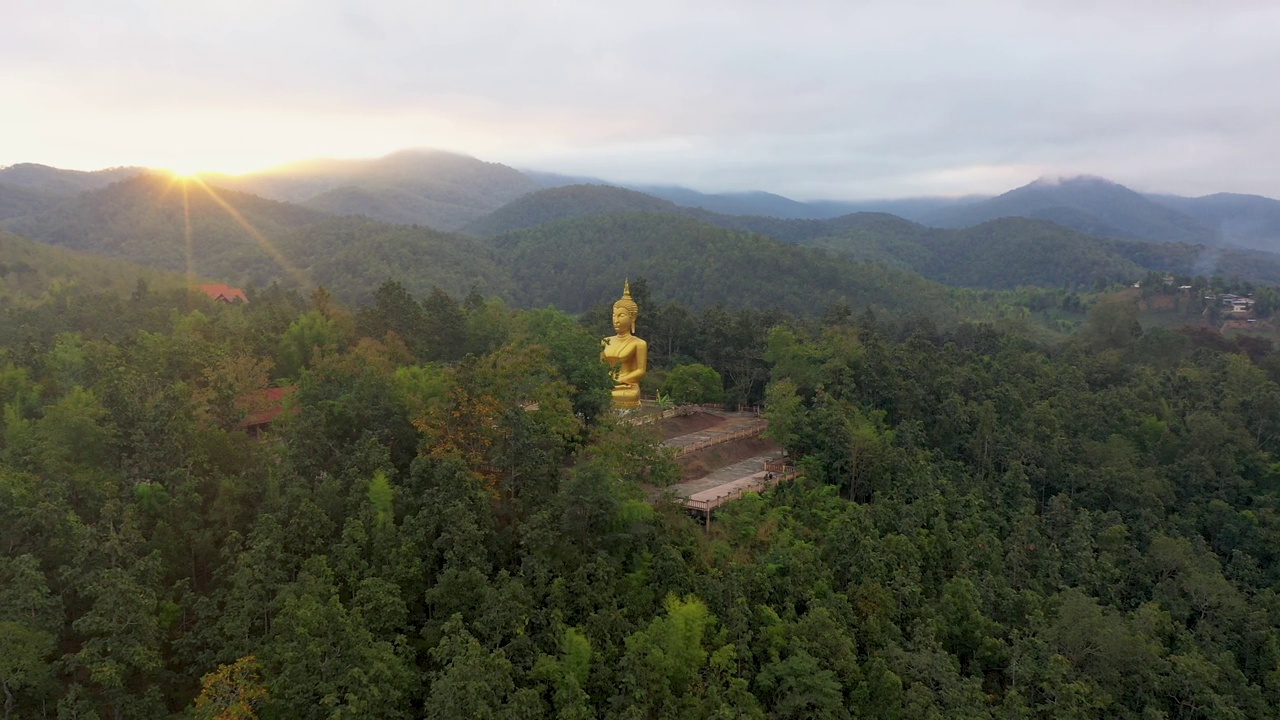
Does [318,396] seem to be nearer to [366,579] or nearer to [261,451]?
[261,451]

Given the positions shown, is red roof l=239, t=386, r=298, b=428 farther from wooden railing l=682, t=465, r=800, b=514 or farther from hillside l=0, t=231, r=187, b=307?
hillside l=0, t=231, r=187, b=307

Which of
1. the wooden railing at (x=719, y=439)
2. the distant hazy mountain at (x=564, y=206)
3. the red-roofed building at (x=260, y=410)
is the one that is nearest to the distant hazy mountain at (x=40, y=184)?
the distant hazy mountain at (x=564, y=206)

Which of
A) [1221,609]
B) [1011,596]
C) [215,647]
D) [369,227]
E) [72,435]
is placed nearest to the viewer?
[215,647]

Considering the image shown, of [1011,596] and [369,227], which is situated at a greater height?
[369,227]

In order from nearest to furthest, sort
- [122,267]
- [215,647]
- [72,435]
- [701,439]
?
1. [215,647]
2. [72,435]
3. [701,439]
4. [122,267]

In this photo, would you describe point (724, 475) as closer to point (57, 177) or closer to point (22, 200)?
point (22, 200)

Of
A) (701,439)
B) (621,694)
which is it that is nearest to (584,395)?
(701,439)
